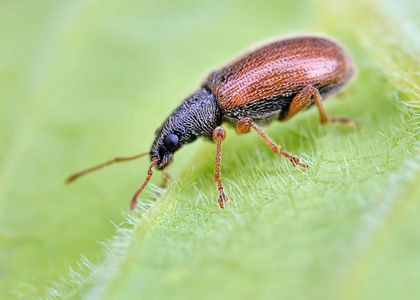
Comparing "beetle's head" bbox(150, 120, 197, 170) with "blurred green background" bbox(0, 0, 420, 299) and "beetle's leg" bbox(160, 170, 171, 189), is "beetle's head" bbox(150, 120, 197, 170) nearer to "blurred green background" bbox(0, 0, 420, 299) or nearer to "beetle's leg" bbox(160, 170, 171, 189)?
"beetle's leg" bbox(160, 170, 171, 189)

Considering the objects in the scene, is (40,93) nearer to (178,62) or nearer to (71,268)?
(178,62)

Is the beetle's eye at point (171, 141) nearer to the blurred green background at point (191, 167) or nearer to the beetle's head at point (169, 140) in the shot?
the beetle's head at point (169, 140)

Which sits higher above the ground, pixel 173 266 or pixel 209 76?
pixel 209 76

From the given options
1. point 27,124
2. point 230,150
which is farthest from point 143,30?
point 230,150

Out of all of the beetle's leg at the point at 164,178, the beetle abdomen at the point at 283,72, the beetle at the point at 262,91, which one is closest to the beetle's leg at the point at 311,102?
the beetle at the point at 262,91

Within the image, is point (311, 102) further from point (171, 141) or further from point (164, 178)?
point (164, 178)
